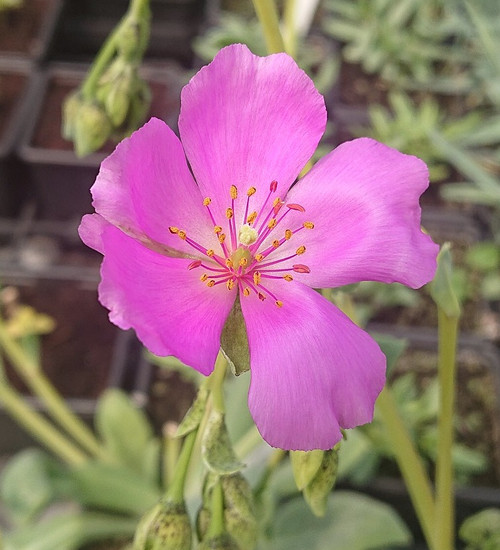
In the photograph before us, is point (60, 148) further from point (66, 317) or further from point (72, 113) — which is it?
point (72, 113)

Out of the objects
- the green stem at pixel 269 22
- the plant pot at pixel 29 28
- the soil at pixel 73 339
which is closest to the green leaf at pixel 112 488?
the soil at pixel 73 339

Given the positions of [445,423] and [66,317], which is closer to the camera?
[445,423]

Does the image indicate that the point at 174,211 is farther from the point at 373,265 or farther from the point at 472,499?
the point at 472,499

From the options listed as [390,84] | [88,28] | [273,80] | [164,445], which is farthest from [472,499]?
[88,28]

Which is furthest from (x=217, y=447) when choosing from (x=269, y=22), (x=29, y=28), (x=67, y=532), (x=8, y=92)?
(x=29, y=28)

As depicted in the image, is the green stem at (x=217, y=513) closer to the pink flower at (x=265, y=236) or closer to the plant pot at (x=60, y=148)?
the pink flower at (x=265, y=236)

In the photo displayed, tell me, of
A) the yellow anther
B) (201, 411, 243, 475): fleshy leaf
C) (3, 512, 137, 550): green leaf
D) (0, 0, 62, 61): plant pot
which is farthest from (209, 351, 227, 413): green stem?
(0, 0, 62, 61): plant pot

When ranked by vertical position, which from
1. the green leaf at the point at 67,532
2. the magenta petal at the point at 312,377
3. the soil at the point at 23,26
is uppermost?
the magenta petal at the point at 312,377
